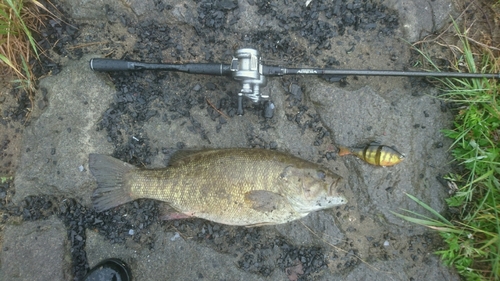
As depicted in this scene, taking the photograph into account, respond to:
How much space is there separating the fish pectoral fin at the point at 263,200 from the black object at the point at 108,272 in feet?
4.79

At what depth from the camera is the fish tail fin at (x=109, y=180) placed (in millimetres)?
3348

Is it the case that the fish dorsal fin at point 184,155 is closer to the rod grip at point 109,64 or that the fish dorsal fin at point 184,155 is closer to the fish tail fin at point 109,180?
the fish tail fin at point 109,180

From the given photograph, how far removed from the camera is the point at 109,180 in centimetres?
336

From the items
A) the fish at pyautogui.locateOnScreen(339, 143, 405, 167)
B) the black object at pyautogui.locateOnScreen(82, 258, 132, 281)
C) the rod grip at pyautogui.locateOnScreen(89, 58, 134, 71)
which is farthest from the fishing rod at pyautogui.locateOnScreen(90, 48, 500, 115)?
the black object at pyautogui.locateOnScreen(82, 258, 132, 281)

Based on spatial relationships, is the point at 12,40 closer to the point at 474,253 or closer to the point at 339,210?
the point at 339,210

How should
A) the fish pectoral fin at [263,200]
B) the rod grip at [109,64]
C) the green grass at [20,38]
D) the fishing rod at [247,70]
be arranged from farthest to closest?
the green grass at [20,38], the rod grip at [109,64], the fish pectoral fin at [263,200], the fishing rod at [247,70]

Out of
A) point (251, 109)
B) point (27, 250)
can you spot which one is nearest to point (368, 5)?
point (251, 109)

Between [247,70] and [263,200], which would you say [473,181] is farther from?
[247,70]

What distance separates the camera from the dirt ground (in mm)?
3484

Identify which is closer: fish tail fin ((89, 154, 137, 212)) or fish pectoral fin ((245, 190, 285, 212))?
fish pectoral fin ((245, 190, 285, 212))

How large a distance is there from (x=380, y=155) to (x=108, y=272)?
2.89 meters

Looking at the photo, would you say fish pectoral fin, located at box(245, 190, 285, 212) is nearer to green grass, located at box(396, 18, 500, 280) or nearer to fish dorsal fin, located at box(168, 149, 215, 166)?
fish dorsal fin, located at box(168, 149, 215, 166)

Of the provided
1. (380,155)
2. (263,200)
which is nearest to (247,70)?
(263,200)

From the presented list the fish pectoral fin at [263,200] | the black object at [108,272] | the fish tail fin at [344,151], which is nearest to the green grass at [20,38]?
the black object at [108,272]
